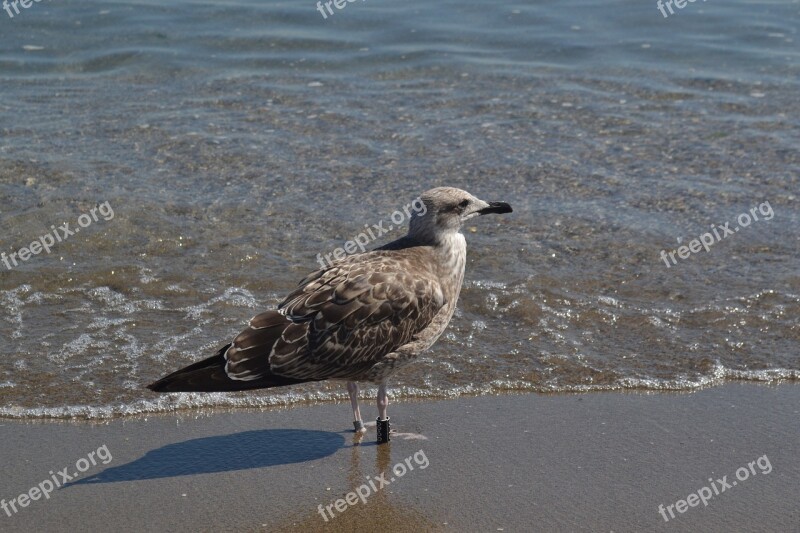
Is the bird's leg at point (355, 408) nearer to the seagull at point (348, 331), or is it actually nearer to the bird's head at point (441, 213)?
the seagull at point (348, 331)

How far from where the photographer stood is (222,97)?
1340cm

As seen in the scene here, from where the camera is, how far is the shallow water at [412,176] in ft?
24.7

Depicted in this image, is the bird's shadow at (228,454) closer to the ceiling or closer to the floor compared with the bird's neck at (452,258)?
closer to the floor

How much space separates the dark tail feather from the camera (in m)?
5.90

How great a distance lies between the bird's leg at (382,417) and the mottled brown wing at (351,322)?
0.21m

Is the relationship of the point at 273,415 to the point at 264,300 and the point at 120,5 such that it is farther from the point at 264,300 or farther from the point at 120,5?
the point at 120,5

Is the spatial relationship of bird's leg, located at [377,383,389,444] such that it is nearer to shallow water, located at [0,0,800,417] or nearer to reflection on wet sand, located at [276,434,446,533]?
reflection on wet sand, located at [276,434,446,533]

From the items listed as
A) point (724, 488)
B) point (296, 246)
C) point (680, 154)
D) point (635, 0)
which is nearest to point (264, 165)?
point (296, 246)

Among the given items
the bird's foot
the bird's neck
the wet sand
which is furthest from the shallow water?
the bird's neck

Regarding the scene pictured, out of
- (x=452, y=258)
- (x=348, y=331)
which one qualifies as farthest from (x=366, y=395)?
(x=452, y=258)

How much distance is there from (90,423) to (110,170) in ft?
15.9

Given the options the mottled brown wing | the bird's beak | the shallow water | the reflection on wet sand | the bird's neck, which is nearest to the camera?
the reflection on wet sand

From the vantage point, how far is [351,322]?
20.6 ft

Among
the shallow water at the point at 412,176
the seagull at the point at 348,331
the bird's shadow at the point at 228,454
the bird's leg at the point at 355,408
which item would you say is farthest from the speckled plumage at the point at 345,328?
the shallow water at the point at 412,176
